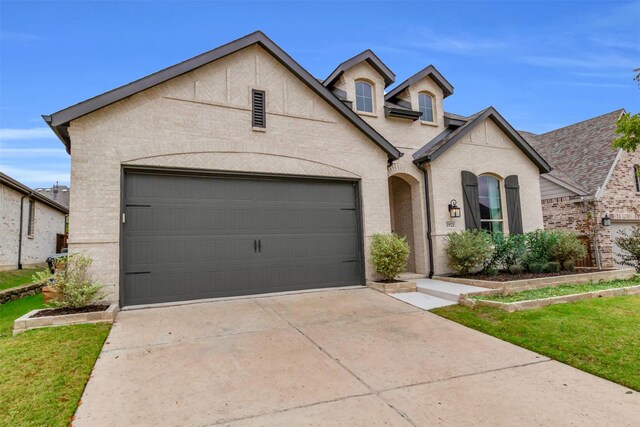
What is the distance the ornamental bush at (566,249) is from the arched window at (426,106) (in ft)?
18.7

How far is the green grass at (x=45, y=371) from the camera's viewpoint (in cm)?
304

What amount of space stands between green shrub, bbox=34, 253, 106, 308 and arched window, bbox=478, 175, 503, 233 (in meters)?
10.9

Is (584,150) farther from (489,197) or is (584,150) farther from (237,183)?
(237,183)

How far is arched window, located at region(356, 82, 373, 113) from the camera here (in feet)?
38.0

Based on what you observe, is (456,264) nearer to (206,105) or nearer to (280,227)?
(280,227)

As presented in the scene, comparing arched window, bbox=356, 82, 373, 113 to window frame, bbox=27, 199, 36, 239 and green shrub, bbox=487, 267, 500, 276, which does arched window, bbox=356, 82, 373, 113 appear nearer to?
green shrub, bbox=487, 267, 500, 276

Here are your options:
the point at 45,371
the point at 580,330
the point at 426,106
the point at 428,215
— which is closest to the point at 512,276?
the point at 428,215

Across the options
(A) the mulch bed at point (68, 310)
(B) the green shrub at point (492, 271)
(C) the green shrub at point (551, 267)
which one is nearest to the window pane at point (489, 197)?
(B) the green shrub at point (492, 271)

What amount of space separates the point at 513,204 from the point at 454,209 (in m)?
2.66

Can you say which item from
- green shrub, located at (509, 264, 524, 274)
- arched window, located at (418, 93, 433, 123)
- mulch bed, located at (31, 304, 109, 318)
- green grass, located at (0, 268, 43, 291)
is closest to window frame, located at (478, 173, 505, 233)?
green shrub, located at (509, 264, 524, 274)

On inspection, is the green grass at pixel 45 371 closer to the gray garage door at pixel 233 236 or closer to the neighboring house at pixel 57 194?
the gray garage door at pixel 233 236

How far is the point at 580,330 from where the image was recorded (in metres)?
5.38

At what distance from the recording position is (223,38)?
8227 millimetres

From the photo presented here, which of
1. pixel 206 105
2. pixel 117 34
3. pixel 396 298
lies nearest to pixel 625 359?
pixel 396 298
